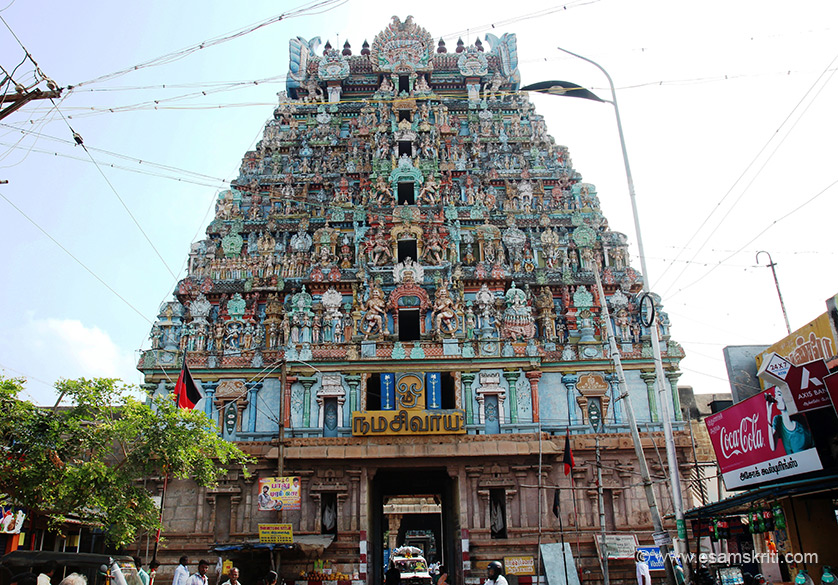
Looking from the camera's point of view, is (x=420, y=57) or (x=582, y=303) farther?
(x=420, y=57)

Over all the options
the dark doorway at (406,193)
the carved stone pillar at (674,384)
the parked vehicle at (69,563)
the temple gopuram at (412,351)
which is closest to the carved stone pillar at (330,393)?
the temple gopuram at (412,351)

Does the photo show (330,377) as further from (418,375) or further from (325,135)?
A: (325,135)

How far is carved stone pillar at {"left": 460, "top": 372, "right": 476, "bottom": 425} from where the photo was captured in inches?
1063

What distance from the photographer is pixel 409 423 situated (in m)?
26.2

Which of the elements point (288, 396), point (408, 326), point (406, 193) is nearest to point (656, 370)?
point (408, 326)

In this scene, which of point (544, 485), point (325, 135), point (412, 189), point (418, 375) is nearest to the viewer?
A: point (544, 485)

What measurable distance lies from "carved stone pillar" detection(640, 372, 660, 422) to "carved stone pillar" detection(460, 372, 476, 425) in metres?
7.31

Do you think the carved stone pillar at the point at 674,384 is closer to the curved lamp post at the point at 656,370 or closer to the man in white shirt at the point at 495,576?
the curved lamp post at the point at 656,370

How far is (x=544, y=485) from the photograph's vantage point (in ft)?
83.5

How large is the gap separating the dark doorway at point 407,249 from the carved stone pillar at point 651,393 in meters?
12.0

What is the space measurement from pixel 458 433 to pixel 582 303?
8.50m

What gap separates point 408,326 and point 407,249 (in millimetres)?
3921

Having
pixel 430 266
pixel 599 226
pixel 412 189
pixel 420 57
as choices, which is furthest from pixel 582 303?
pixel 420 57

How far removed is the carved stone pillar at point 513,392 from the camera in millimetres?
26922
